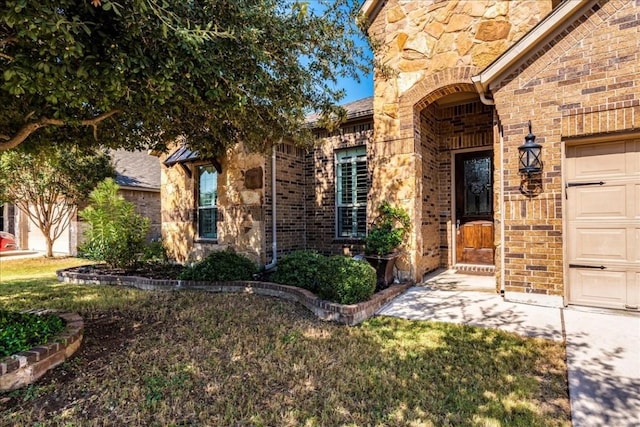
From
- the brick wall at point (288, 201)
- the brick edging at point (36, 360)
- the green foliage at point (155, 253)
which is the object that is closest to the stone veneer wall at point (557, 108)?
the brick wall at point (288, 201)

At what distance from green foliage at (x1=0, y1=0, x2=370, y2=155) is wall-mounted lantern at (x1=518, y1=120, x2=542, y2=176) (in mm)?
3076

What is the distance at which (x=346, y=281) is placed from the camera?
16.6 ft

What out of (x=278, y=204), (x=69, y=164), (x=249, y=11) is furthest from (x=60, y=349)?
Answer: (x=69, y=164)

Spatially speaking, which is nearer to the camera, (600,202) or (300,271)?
(600,202)

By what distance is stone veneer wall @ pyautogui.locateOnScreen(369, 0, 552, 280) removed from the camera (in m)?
6.11

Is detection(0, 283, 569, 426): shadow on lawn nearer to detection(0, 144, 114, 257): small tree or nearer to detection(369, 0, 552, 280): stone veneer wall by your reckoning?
detection(369, 0, 552, 280): stone veneer wall

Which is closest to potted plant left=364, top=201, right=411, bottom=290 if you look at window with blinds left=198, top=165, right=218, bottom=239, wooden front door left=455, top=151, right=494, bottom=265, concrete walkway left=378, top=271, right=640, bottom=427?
concrete walkway left=378, top=271, right=640, bottom=427

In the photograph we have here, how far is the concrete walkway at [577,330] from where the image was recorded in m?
2.70

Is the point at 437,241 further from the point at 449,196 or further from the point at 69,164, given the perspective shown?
the point at 69,164

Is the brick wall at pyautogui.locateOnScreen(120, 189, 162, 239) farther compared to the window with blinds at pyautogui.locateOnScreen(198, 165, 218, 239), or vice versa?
the brick wall at pyautogui.locateOnScreen(120, 189, 162, 239)

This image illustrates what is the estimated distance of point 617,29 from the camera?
460 centimetres

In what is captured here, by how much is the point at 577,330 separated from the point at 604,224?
174 centimetres

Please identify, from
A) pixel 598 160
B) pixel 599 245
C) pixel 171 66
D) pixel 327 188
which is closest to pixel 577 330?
pixel 599 245

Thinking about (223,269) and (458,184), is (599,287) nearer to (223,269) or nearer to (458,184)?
(458,184)
